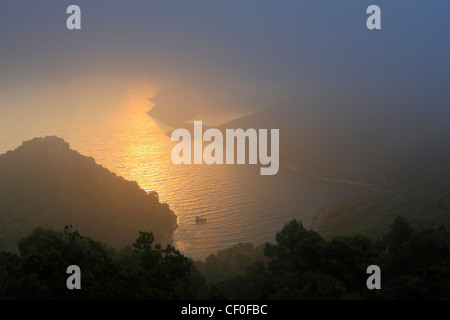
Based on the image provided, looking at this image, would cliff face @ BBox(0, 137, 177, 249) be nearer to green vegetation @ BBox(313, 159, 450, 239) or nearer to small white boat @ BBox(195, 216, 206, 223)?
small white boat @ BBox(195, 216, 206, 223)

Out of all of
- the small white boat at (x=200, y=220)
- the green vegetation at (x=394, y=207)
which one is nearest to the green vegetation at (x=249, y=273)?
A: the green vegetation at (x=394, y=207)

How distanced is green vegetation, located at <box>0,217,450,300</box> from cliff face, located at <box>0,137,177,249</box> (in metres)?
18.4

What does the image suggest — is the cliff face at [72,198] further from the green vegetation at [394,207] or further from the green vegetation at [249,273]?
the green vegetation at [249,273]

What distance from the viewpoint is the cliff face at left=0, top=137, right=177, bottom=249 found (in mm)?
38750

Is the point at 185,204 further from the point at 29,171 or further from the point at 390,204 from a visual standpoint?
the point at 390,204

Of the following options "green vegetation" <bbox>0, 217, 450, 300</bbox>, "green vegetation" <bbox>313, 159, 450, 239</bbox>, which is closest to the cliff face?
"green vegetation" <bbox>313, 159, 450, 239</bbox>

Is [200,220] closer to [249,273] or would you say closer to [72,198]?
[72,198]

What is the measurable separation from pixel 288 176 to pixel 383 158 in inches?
760

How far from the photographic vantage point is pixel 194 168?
2389 inches

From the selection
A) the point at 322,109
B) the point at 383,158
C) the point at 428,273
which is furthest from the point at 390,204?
the point at 322,109

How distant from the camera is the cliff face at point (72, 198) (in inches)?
1526

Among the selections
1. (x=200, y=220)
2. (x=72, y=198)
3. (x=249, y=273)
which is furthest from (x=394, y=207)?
(x=72, y=198)

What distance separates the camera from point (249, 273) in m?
19.3

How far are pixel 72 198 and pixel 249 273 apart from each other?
93.0 ft
